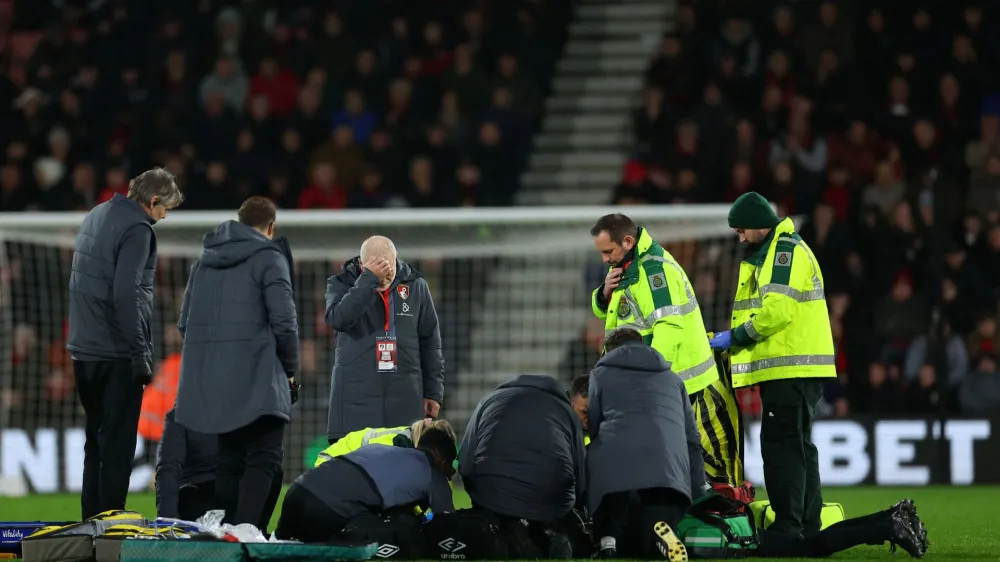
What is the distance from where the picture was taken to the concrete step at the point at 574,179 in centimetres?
1817

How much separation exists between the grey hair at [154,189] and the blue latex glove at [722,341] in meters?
2.97

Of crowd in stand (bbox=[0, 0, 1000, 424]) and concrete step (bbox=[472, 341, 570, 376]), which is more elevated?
crowd in stand (bbox=[0, 0, 1000, 424])

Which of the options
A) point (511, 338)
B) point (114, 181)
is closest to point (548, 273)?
point (511, 338)

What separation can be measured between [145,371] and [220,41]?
424 inches

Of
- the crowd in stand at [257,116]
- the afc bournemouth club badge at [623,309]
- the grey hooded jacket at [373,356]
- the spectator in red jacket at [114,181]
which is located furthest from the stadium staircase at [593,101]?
the afc bournemouth club badge at [623,309]

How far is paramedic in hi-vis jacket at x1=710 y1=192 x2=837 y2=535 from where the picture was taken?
346 inches

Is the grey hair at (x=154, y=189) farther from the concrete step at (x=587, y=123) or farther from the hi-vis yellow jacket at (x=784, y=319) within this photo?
the concrete step at (x=587, y=123)

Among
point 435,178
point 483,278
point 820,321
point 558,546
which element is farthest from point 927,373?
point 558,546

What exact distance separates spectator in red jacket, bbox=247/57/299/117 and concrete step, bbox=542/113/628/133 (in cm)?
292

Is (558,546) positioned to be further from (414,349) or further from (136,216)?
(136,216)

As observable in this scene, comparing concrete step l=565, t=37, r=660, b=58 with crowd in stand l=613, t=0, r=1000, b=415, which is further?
concrete step l=565, t=37, r=660, b=58

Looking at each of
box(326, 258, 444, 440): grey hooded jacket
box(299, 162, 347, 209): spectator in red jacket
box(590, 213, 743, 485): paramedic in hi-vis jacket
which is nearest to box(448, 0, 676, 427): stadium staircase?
box(299, 162, 347, 209): spectator in red jacket

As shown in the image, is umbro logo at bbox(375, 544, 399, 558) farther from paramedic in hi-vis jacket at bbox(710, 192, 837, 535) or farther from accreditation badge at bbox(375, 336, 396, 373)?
paramedic in hi-vis jacket at bbox(710, 192, 837, 535)

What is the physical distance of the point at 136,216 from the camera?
8.80m
